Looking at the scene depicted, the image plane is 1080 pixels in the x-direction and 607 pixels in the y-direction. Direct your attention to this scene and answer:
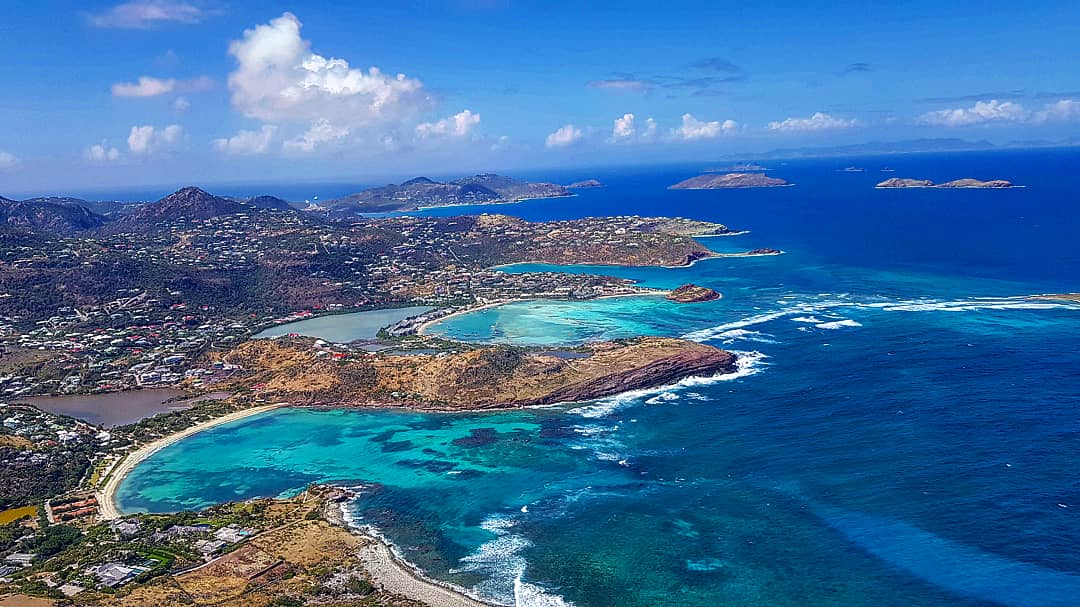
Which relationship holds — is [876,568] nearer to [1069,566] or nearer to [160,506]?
[1069,566]

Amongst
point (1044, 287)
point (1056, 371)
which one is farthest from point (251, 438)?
point (1044, 287)

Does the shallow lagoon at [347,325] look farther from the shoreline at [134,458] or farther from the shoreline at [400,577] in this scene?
the shoreline at [400,577]

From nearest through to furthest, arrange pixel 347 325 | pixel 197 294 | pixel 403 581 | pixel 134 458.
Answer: pixel 403 581 < pixel 134 458 < pixel 347 325 < pixel 197 294

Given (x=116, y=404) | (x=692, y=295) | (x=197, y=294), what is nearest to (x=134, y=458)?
(x=116, y=404)

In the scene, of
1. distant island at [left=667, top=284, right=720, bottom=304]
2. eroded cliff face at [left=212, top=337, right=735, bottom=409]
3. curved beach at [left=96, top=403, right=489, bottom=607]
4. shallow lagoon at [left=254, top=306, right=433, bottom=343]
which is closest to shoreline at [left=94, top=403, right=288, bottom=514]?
curved beach at [left=96, top=403, right=489, bottom=607]

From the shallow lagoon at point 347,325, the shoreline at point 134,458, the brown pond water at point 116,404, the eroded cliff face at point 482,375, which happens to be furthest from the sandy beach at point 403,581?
the shallow lagoon at point 347,325

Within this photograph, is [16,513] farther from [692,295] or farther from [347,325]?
[692,295]

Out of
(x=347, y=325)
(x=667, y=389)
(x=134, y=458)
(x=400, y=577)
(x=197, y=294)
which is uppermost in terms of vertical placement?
(x=197, y=294)
